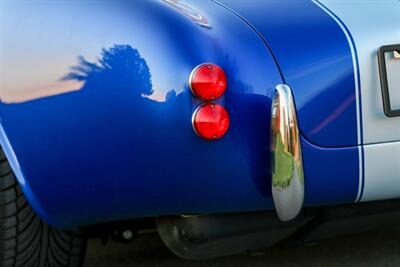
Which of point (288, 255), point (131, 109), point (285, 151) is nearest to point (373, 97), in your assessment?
point (285, 151)

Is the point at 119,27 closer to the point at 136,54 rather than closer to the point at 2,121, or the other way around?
the point at 136,54

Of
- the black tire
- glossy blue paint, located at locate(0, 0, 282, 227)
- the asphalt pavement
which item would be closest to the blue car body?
glossy blue paint, located at locate(0, 0, 282, 227)

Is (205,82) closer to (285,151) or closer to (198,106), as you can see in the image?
(198,106)

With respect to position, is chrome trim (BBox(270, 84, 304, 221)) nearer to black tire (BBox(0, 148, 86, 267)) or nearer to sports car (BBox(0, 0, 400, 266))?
sports car (BBox(0, 0, 400, 266))

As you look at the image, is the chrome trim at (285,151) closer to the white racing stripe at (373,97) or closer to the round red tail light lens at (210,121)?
the round red tail light lens at (210,121)

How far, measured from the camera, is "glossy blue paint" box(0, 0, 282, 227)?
7.70ft

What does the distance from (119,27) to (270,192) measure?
0.69m

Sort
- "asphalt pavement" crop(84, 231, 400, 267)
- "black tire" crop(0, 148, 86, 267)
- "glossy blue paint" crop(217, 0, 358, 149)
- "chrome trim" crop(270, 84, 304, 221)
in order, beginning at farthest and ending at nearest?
1. "asphalt pavement" crop(84, 231, 400, 267)
2. "black tire" crop(0, 148, 86, 267)
3. "glossy blue paint" crop(217, 0, 358, 149)
4. "chrome trim" crop(270, 84, 304, 221)

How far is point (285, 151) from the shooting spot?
7.59ft

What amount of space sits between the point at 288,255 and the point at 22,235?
1.29 m

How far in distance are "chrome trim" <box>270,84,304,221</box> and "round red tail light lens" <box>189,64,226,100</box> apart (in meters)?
0.18

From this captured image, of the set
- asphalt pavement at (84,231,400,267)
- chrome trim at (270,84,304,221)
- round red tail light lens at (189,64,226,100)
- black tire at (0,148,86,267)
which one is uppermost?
round red tail light lens at (189,64,226,100)

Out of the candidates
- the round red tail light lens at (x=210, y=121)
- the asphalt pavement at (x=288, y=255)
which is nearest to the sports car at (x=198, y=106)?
the round red tail light lens at (x=210, y=121)

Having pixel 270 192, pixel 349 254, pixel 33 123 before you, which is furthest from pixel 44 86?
pixel 349 254
